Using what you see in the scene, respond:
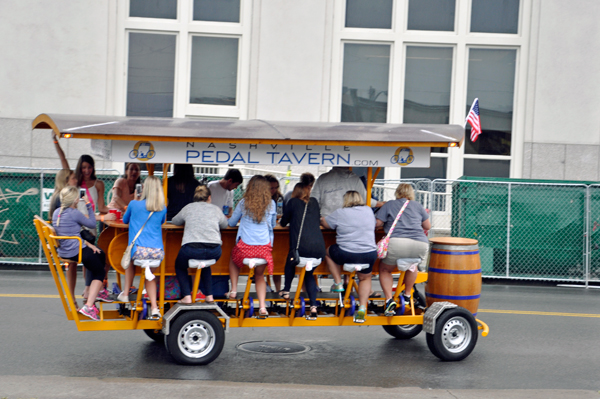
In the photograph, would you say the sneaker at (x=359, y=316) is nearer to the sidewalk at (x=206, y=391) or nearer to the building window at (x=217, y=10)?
the sidewalk at (x=206, y=391)

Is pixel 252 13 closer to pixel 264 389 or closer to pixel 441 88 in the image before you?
pixel 441 88

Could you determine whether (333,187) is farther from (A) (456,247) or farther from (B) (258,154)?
(A) (456,247)

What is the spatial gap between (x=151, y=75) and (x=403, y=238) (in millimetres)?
11682

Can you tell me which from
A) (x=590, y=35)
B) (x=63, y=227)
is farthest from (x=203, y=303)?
(x=590, y=35)

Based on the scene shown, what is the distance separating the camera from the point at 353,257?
7078 millimetres

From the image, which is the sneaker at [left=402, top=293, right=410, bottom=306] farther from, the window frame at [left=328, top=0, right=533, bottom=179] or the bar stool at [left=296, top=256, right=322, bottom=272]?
the window frame at [left=328, top=0, right=533, bottom=179]

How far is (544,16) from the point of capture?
16781 mm

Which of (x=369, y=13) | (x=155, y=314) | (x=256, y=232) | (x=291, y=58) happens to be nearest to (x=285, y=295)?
(x=256, y=232)

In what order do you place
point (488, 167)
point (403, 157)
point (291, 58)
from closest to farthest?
1. point (403, 157)
2. point (291, 58)
3. point (488, 167)

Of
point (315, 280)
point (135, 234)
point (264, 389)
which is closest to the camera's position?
point (264, 389)

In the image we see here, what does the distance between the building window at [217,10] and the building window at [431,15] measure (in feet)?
14.5

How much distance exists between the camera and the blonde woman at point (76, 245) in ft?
22.2

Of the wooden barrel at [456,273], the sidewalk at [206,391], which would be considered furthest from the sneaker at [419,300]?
the sidewalk at [206,391]

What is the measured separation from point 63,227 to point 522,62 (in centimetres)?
1372
